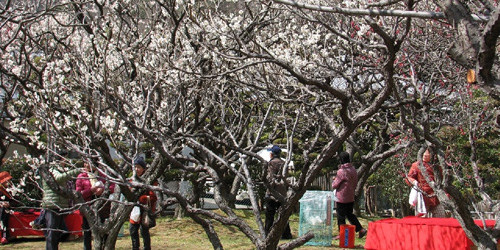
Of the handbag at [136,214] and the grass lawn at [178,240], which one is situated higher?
the handbag at [136,214]

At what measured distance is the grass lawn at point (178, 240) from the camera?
8422 millimetres

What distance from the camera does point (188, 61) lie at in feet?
21.4

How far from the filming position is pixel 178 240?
9359mm

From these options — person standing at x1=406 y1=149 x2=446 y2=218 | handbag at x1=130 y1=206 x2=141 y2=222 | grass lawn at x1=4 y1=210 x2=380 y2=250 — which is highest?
person standing at x1=406 y1=149 x2=446 y2=218

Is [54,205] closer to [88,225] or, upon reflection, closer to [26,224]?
[88,225]

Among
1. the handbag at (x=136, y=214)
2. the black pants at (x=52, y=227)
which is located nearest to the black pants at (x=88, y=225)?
the handbag at (x=136, y=214)

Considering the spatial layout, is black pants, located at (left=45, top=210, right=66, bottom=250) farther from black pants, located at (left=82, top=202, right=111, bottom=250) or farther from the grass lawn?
the grass lawn

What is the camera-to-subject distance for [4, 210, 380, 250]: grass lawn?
27.6ft

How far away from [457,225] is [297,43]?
272 cm

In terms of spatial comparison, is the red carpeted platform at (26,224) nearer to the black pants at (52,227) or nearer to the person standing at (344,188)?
the black pants at (52,227)

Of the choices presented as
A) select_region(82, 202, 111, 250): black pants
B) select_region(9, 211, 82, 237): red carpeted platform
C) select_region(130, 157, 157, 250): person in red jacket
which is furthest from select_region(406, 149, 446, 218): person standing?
select_region(9, 211, 82, 237): red carpeted platform

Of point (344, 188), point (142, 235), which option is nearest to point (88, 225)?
point (142, 235)

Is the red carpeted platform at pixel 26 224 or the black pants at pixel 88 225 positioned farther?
the red carpeted platform at pixel 26 224

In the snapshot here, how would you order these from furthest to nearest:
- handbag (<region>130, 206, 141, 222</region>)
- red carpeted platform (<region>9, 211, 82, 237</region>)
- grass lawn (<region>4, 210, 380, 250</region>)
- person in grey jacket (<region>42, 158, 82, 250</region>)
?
red carpeted platform (<region>9, 211, 82, 237</region>), grass lawn (<region>4, 210, 380, 250</region>), handbag (<region>130, 206, 141, 222</region>), person in grey jacket (<region>42, 158, 82, 250</region>)
